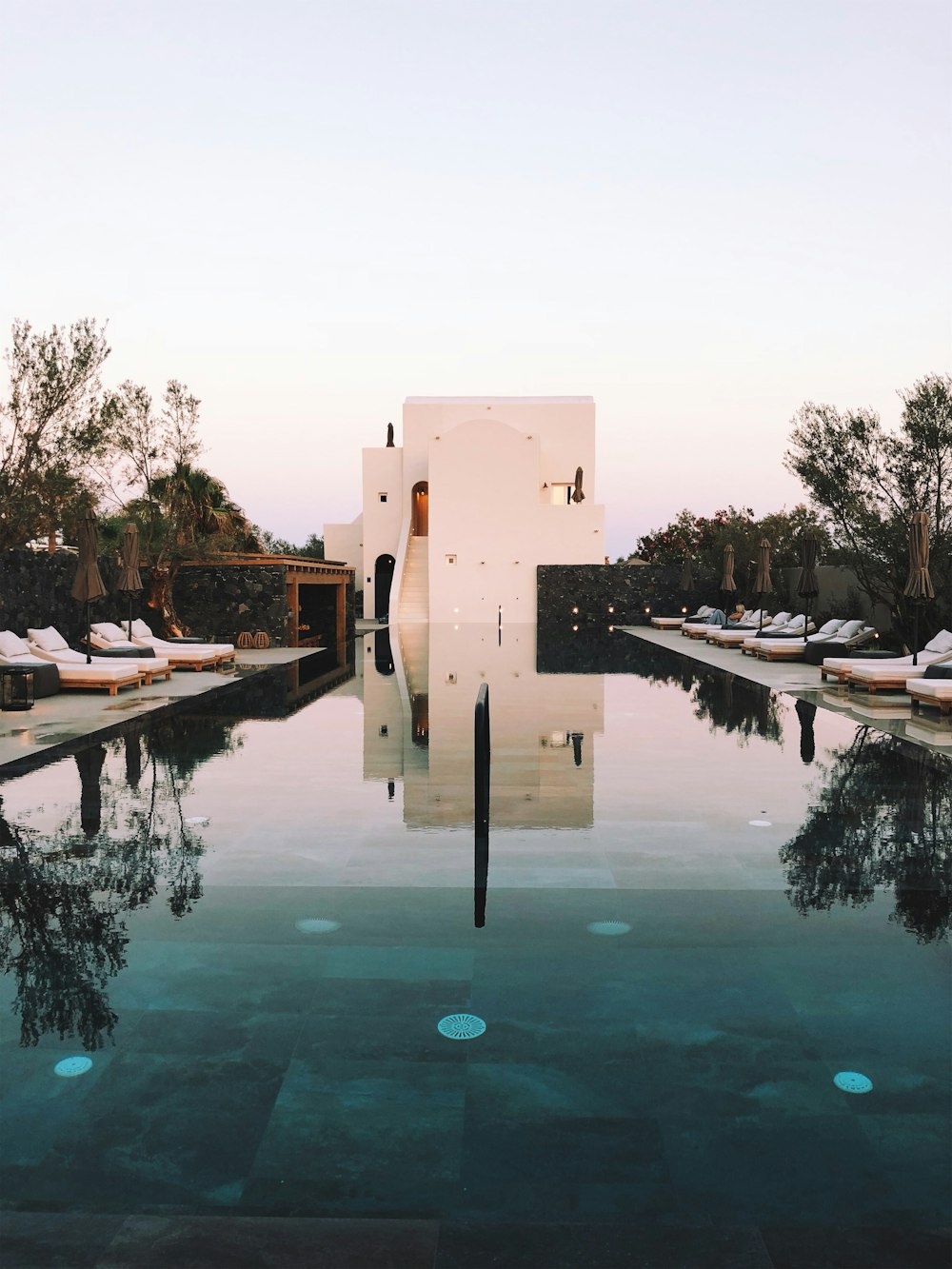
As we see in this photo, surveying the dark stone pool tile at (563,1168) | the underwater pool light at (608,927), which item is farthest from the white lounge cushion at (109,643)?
the dark stone pool tile at (563,1168)

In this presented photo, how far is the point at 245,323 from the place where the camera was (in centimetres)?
2838

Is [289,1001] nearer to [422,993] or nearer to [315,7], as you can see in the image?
[422,993]

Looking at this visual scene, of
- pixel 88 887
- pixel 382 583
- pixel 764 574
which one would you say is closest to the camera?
pixel 88 887

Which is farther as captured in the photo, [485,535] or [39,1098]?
[485,535]

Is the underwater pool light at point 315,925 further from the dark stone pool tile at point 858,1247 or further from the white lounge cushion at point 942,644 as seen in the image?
the white lounge cushion at point 942,644

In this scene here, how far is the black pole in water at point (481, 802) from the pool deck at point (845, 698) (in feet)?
17.6

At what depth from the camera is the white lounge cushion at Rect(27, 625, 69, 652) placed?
14.0m

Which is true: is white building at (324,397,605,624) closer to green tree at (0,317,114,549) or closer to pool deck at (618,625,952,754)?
pool deck at (618,625,952,754)

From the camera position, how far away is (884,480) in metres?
19.4

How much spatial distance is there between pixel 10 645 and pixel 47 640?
3.34ft

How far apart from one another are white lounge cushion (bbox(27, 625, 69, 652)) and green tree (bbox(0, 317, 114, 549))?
4.38 ft

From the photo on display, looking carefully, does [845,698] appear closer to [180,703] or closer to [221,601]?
[180,703]

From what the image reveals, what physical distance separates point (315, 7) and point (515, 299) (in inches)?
564

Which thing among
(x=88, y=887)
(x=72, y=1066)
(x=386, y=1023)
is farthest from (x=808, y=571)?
(x=72, y=1066)
